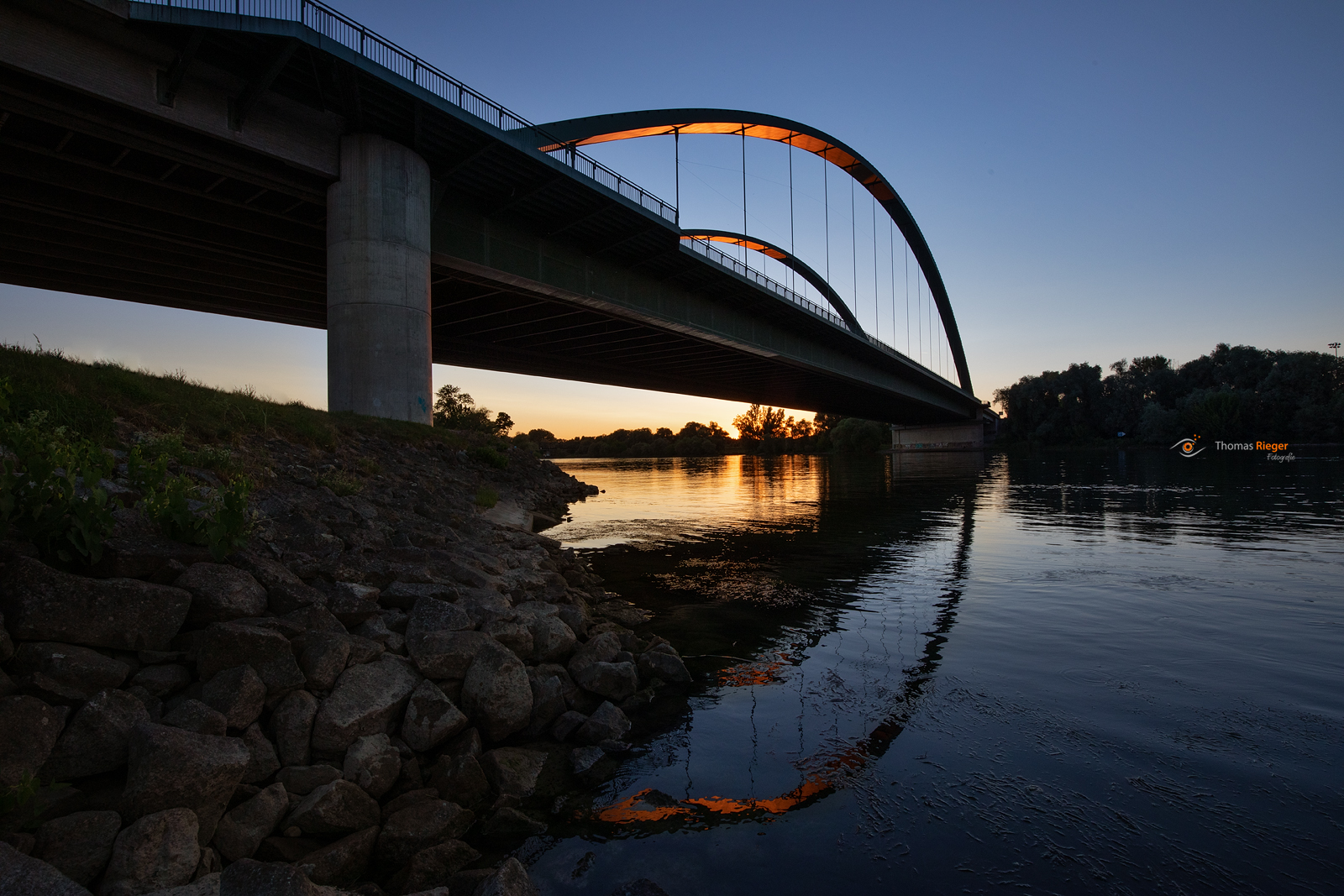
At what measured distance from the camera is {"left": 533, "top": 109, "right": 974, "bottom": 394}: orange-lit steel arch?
32.9 m

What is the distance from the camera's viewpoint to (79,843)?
362cm

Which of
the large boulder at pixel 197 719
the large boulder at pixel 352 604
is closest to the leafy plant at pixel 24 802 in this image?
the large boulder at pixel 197 719

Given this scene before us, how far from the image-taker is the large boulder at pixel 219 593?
5500mm

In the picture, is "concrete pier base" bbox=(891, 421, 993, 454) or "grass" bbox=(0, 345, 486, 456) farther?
"concrete pier base" bbox=(891, 421, 993, 454)

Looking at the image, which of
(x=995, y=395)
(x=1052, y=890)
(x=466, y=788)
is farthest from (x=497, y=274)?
(x=995, y=395)

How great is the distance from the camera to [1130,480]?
142 feet

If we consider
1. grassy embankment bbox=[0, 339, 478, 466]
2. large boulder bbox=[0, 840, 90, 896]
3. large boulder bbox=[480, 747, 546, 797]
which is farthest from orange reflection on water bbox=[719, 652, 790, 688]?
grassy embankment bbox=[0, 339, 478, 466]

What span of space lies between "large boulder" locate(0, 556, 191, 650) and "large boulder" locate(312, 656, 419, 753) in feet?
4.52

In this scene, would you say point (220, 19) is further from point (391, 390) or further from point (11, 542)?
point (11, 542)

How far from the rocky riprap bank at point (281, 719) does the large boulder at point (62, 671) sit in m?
0.01

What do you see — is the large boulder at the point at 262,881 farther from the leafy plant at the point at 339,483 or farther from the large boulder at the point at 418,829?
the leafy plant at the point at 339,483

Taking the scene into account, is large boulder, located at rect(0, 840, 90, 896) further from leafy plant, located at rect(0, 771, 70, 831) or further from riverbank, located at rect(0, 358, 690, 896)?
leafy plant, located at rect(0, 771, 70, 831)

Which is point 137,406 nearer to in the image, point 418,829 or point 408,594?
point 408,594

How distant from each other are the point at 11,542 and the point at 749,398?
76229mm
